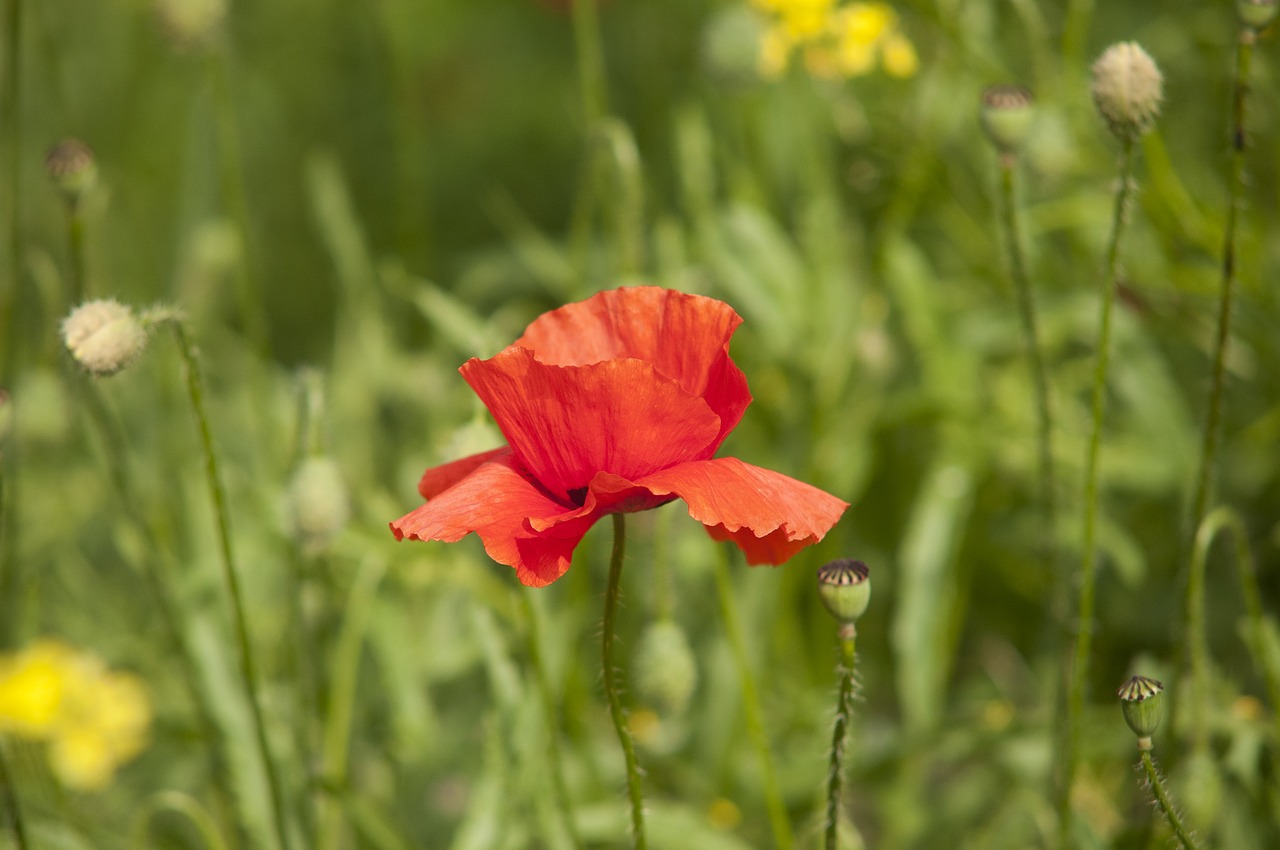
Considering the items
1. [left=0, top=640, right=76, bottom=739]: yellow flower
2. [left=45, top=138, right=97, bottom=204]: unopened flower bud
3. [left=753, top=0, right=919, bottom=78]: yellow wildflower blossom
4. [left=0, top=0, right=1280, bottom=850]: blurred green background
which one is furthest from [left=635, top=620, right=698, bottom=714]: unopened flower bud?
[left=753, top=0, right=919, bottom=78]: yellow wildflower blossom

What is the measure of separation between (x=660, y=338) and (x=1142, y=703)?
1.30 ft

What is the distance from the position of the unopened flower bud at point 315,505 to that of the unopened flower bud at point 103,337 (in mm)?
286

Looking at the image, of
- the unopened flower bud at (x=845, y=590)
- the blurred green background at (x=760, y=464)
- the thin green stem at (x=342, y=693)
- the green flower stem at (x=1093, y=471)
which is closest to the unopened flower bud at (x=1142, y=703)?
the unopened flower bud at (x=845, y=590)

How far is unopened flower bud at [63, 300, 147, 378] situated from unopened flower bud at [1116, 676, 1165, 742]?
0.74 m

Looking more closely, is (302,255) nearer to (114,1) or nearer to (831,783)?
(114,1)

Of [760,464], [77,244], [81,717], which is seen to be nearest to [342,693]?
[81,717]

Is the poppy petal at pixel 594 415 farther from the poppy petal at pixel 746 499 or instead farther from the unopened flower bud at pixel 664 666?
the unopened flower bud at pixel 664 666

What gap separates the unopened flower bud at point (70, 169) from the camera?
110 centimetres

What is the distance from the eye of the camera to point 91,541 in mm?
2576

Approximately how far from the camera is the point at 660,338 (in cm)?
90

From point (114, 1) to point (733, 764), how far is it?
2.47m

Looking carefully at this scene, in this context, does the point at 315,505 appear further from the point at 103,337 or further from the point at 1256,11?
the point at 1256,11

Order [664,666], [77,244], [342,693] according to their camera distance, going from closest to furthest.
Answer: [77,244] < [664,666] < [342,693]

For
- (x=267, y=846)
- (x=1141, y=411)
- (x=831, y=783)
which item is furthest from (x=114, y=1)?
(x=831, y=783)
